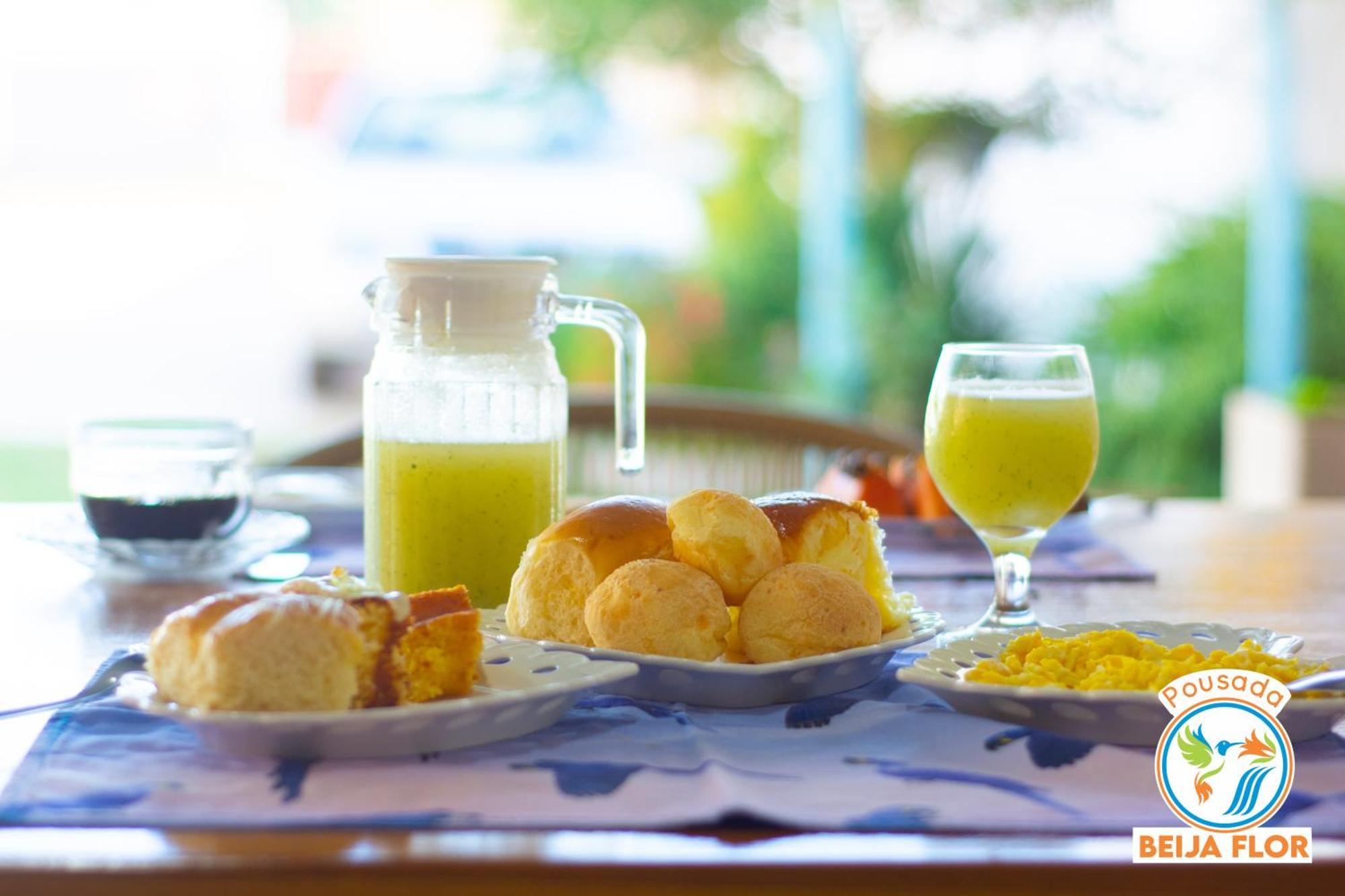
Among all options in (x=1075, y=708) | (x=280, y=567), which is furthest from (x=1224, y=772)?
(x=280, y=567)

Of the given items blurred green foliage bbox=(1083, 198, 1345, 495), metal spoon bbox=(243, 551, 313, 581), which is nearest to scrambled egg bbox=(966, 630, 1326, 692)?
metal spoon bbox=(243, 551, 313, 581)

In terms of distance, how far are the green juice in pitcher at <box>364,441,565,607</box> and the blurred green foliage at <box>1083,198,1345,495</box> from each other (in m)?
4.63

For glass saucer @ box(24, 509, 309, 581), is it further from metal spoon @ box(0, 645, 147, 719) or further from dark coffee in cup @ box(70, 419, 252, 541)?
metal spoon @ box(0, 645, 147, 719)

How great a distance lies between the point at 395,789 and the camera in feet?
2.28

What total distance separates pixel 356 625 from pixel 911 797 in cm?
27

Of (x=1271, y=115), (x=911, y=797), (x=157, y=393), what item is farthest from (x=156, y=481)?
(x=157, y=393)

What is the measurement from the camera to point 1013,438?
1.13 meters

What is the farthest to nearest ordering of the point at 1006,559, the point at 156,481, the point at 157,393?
1. the point at 157,393
2. the point at 156,481
3. the point at 1006,559

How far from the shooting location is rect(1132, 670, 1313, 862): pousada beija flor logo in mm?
639

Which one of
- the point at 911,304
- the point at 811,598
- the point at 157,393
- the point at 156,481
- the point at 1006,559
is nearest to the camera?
the point at 811,598

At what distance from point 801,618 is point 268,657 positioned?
0.29 meters

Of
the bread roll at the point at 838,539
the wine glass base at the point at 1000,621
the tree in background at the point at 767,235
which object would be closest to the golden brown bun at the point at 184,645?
the bread roll at the point at 838,539

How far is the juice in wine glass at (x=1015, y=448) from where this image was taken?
1126mm

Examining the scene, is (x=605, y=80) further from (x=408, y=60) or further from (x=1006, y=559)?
(x=1006, y=559)
